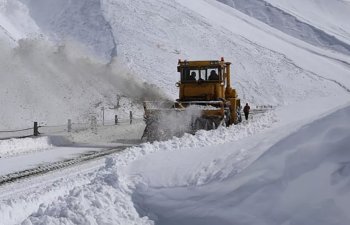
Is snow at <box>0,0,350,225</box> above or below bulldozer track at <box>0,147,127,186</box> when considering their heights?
above

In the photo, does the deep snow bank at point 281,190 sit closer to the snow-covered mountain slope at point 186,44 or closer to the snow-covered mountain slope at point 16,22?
the snow-covered mountain slope at point 186,44

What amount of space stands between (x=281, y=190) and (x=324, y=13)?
112 meters

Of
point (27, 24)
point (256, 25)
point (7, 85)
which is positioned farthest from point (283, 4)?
point (7, 85)

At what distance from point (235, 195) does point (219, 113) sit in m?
12.9

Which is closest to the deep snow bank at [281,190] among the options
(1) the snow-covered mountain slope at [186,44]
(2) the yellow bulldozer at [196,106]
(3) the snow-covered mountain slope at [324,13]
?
(2) the yellow bulldozer at [196,106]

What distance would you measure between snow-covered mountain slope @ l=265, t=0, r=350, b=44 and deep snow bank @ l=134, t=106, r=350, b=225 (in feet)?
302

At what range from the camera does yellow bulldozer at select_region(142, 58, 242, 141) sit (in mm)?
18906

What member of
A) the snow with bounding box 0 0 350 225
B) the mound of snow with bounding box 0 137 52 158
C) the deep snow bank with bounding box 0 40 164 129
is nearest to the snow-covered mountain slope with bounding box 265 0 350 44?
the snow with bounding box 0 0 350 225

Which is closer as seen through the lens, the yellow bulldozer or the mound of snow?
the mound of snow

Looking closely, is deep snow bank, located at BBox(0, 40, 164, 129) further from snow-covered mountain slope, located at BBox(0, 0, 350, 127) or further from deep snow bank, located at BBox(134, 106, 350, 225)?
deep snow bank, located at BBox(134, 106, 350, 225)

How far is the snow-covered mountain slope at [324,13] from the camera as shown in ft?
328

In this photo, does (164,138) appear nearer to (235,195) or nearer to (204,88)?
(204,88)

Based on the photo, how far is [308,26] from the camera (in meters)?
96.2

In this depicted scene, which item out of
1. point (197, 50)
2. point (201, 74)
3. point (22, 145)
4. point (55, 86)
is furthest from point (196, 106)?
point (197, 50)
